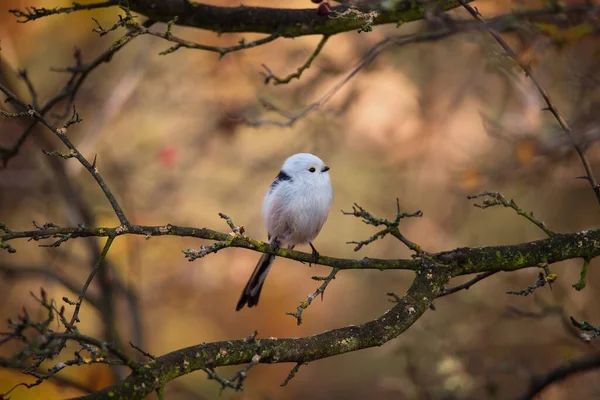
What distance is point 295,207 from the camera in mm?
5176

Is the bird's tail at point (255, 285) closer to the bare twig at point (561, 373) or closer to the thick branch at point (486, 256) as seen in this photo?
the thick branch at point (486, 256)

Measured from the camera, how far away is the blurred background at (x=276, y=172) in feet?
22.5

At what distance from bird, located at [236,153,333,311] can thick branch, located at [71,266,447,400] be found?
6.23 ft

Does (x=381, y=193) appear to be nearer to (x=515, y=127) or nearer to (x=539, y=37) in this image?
(x=515, y=127)

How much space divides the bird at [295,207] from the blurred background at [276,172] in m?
1.19

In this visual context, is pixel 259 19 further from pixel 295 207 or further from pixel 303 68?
pixel 295 207

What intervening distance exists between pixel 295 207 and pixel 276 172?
4488 mm

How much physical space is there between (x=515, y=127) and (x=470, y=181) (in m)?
0.56

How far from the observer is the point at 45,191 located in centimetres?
793

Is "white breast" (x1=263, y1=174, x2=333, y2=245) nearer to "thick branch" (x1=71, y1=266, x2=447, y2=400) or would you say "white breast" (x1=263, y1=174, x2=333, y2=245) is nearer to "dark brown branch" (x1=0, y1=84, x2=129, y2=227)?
"thick branch" (x1=71, y1=266, x2=447, y2=400)

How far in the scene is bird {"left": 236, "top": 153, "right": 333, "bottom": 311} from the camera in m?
5.20

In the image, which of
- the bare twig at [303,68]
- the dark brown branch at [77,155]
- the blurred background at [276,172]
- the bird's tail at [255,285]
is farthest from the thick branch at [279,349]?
the blurred background at [276,172]

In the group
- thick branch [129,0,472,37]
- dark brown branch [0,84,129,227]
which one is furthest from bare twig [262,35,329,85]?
dark brown branch [0,84,129,227]

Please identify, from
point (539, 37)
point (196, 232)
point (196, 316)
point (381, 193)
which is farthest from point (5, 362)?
point (196, 316)
